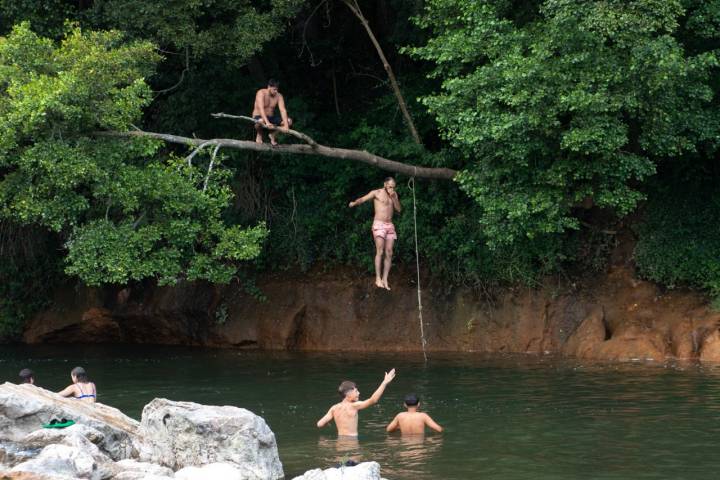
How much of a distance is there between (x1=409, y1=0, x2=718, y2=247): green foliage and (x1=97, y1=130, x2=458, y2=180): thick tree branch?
56.3 inches

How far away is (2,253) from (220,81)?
6.23 meters

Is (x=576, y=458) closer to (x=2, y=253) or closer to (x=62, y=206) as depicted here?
(x=62, y=206)

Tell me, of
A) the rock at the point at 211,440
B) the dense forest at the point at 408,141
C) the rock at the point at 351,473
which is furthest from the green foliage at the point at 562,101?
the rock at the point at 351,473

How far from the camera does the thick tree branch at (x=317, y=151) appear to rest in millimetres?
18609

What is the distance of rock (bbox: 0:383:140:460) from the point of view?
11672 millimetres

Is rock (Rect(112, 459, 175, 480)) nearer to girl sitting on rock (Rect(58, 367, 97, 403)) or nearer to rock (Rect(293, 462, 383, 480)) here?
rock (Rect(293, 462, 383, 480))

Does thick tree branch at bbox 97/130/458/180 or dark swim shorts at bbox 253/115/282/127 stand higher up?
dark swim shorts at bbox 253/115/282/127

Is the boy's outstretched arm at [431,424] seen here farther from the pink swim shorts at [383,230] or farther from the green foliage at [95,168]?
the pink swim shorts at [383,230]

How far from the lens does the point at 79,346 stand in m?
24.5

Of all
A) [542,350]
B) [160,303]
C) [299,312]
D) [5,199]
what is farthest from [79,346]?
[542,350]

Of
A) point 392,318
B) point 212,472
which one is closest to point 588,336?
point 392,318

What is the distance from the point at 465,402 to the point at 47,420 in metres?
6.30

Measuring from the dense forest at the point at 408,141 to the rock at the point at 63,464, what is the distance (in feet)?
24.6

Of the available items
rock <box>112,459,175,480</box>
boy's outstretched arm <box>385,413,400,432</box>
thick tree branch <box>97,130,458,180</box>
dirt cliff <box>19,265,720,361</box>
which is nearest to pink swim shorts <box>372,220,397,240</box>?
thick tree branch <box>97,130,458,180</box>
